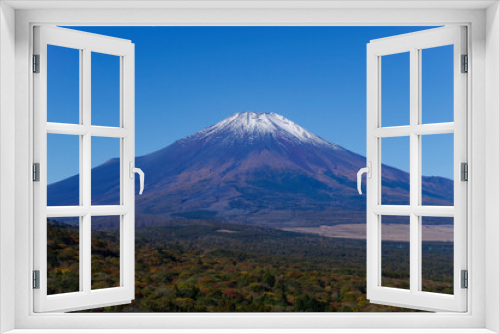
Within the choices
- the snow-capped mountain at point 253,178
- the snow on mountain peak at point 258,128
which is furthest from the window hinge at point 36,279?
the snow on mountain peak at point 258,128

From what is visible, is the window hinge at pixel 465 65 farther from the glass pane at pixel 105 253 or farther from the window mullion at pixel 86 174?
the glass pane at pixel 105 253

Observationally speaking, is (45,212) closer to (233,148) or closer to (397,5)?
(397,5)

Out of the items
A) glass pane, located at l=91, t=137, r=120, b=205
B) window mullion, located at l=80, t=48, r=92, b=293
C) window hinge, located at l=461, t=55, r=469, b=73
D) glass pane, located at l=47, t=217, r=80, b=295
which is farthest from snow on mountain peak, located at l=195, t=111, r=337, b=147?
window hinge, located at l=461, t=55, r=469, b=73

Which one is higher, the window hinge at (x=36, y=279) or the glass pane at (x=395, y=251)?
the window hinge at (x=36, y=279)

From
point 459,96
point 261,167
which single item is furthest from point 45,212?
point 261,167

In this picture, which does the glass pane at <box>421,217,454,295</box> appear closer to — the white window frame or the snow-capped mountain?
the snow-capped mountain

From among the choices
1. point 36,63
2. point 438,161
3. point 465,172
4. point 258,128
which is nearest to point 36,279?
point 36,63
